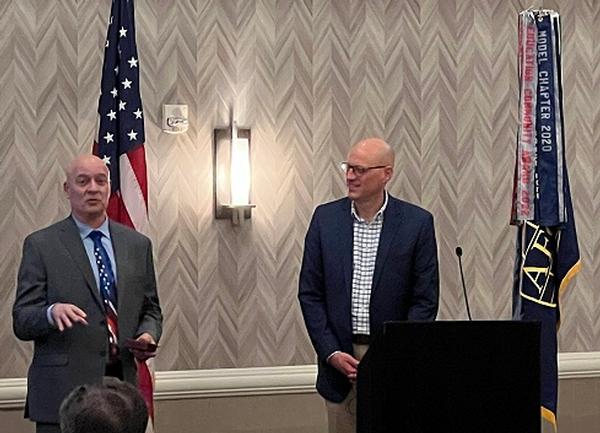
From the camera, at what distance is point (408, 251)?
16.0 feet

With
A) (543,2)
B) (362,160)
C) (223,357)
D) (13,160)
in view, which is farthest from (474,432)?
(543,2)

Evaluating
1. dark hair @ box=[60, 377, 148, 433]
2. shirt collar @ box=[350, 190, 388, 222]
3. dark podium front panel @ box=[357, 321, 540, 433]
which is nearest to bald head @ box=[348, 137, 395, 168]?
shirt collar @ box=[350, 190, 388, 222]

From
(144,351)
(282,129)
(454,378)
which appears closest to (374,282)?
(144,351)

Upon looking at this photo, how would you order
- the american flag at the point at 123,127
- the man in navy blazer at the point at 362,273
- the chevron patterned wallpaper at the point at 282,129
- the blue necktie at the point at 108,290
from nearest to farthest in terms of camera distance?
the blue necktie at the point at 108,290 → the man in navy blazer at the point at 362,273 → the american flag at the point at 123,127 → the chevron patterned wallpaper at the point at 282,129

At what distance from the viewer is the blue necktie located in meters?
4.48

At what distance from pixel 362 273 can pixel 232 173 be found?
3.81 feet

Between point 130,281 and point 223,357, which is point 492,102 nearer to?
point 223,357

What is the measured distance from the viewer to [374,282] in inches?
191

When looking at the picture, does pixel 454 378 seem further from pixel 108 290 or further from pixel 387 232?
pixel 108 290

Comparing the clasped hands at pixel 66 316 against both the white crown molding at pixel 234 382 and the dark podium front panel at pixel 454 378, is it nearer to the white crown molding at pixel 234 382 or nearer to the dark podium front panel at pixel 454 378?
the dark podium front panel at pixel 454 378

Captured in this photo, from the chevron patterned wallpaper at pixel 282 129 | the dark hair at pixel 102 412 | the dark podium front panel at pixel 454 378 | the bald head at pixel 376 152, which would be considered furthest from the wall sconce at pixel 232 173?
the dark hair at pixel 102 412

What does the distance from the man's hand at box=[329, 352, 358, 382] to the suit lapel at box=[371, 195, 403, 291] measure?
297mm

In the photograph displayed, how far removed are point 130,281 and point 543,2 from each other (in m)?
2.90

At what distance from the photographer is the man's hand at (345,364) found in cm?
471
